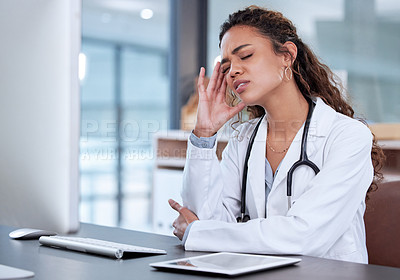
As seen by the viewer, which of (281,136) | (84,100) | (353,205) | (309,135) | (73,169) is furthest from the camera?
(84,100)

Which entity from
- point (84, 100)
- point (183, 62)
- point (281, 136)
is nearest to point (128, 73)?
point (84, 100)

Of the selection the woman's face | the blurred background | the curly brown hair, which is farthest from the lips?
the blurred background

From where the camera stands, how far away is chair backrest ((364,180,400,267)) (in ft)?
5.13

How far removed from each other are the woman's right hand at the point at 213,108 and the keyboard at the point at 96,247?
55 centimetres

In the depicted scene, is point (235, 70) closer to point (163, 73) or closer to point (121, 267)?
point (121, 267)

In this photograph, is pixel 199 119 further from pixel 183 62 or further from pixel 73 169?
pixel 183 62

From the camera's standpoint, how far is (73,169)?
0.91m

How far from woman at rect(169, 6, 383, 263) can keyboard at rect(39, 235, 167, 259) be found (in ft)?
0.52

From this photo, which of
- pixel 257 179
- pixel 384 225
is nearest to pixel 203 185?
pixel 257 179

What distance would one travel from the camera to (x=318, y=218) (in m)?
1.35

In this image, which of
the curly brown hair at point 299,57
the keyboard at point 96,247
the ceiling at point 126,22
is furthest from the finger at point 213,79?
the ceiling at point 126,22

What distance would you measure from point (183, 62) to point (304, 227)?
3271mm

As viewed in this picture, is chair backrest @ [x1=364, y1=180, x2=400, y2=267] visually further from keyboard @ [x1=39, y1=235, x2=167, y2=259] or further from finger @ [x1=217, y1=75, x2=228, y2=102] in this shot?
keyboard @ [x1=39, y1=235, x2=167, y2=259]

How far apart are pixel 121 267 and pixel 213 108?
32.6 inches
